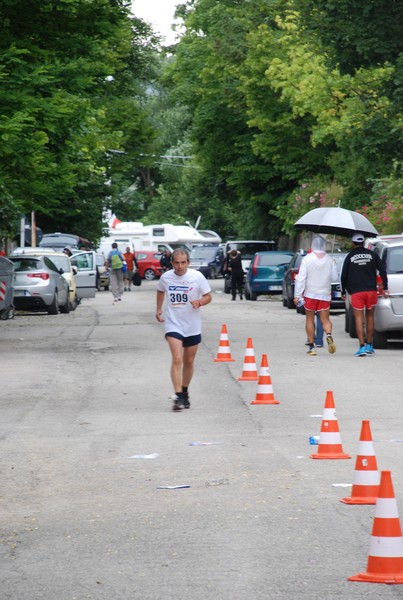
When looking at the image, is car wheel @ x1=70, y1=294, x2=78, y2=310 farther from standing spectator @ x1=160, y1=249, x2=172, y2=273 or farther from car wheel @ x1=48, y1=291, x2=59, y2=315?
standing spectator @ x1=160, y1=249, x2=172, y2=273

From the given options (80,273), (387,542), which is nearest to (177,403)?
(387,542)

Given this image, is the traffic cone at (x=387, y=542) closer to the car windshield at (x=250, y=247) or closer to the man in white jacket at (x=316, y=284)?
the man in white jacket at (x=316, y=284)

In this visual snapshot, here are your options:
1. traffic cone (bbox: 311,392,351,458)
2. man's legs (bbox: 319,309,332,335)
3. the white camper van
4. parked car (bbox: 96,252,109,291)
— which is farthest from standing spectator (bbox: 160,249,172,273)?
traffic cone (bbox: 311,392,351,458)

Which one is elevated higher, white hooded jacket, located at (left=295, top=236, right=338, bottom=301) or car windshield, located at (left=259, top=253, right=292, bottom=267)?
white hooded jacket, located at (left=295, top=236, right=338, bottom=301)

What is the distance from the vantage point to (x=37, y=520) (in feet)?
26.6

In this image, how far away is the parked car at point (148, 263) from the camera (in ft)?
256

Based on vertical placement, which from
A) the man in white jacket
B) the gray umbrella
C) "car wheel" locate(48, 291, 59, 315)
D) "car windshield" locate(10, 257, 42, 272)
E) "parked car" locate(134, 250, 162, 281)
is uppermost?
the gray umbrella

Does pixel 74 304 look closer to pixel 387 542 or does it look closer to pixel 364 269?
pixel 364 269

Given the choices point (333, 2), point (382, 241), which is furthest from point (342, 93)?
point (382, 241)

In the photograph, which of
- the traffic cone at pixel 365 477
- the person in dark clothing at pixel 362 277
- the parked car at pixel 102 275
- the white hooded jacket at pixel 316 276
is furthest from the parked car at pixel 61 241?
the traffic cone at pixel 365 477

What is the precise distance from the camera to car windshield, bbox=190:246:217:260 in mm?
75500

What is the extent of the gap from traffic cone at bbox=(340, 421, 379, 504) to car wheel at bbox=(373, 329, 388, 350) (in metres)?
13.8

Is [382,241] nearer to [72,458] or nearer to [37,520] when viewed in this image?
[72,458]

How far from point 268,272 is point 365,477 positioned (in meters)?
36.8
